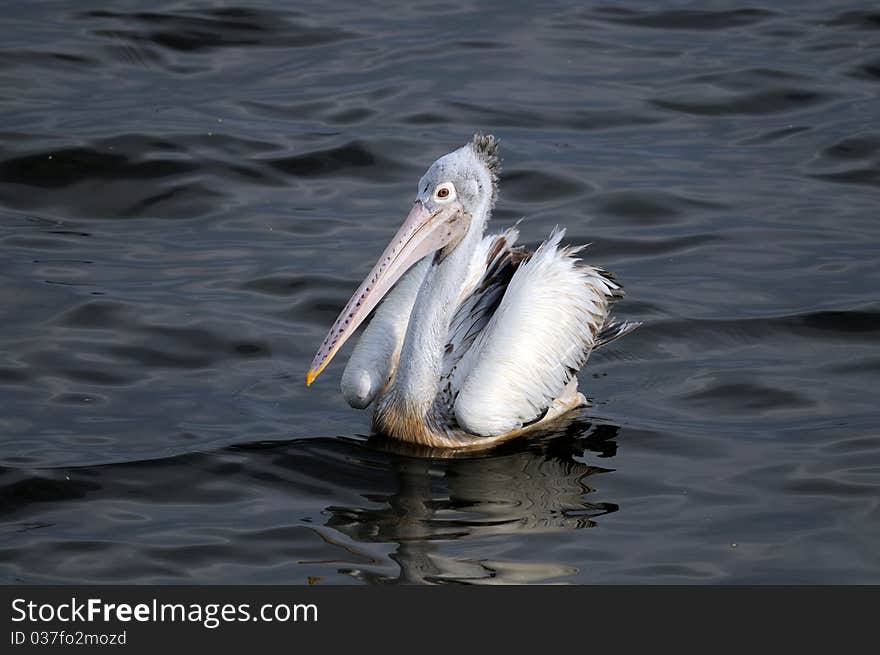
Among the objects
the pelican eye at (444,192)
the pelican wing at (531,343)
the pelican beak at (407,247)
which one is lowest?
the pelican wing at (531,343)

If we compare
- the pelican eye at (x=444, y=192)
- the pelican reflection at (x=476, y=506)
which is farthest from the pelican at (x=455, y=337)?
the pelican reflection at (x=476, y=506)

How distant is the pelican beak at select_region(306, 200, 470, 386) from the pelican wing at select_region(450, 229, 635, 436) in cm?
40

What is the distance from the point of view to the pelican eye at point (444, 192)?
5.82 metres

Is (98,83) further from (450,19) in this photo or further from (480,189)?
(480,189)

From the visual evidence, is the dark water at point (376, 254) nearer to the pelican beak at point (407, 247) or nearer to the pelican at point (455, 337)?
the pelican at point (455, 337)

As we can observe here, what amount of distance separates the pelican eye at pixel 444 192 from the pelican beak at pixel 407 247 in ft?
0.09

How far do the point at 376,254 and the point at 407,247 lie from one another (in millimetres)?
1896

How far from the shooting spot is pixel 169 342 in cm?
669

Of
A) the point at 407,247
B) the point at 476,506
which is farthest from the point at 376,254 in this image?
the point at 476,506

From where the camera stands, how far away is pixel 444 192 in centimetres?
584

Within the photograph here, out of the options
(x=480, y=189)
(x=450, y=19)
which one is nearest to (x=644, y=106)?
(x=450, y=19)
